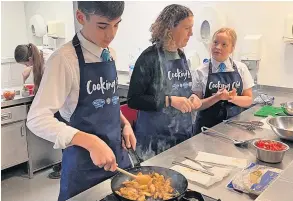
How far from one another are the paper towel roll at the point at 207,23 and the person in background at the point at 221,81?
847 mm

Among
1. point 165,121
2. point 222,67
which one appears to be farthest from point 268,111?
point 165,121

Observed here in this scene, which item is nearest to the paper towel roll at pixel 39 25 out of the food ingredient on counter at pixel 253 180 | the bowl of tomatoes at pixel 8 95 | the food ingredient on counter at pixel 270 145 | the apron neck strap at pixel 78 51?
the bowl of tomatoes at pixel 8 95

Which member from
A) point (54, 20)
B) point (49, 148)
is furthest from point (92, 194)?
point (54, 20)

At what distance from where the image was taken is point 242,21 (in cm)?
301

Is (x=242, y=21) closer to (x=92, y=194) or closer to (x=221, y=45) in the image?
(x=221, y=45)

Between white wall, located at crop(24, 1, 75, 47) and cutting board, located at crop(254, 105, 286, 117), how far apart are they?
8.49 feet

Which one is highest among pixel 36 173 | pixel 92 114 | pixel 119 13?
pixel 119 13

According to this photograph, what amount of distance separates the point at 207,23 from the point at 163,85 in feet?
4.69

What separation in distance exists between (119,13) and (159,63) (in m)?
0.65

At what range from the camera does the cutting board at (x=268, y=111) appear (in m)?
2.18

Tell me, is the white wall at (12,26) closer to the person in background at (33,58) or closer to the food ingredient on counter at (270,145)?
the person in background at (33,58)

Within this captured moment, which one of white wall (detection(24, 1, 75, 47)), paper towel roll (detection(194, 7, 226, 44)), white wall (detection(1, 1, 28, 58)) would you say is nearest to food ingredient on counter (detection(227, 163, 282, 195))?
paper towel roll (detection(194, 7, 226, 44))

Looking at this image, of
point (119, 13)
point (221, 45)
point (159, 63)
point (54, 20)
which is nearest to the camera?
point (119, 13)

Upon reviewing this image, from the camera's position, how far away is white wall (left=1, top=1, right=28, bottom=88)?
4.32 m
